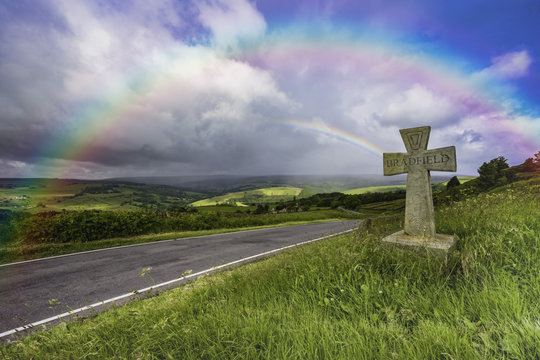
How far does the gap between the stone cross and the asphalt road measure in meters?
2.09

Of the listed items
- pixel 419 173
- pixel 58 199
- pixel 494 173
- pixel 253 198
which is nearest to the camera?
pixel 419 173

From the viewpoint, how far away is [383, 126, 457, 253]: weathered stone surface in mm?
4887

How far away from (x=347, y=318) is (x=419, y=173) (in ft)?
13.6

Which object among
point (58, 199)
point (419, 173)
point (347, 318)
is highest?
point (419, 173)

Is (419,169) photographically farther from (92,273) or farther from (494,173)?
(494,173)

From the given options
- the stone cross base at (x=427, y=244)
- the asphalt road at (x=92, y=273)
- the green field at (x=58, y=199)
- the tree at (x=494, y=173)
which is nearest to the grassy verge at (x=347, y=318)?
the stone cross base at (x=427, y=244)

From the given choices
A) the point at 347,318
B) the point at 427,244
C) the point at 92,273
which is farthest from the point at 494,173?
the point at 92,273

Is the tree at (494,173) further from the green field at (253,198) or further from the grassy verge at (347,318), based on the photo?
the green field at (253,198)

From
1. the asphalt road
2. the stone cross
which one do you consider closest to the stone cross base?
the stone cross

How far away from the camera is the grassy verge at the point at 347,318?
1822 millimetres

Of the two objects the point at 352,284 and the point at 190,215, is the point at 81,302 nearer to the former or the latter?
the point at 352,284

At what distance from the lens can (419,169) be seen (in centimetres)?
524

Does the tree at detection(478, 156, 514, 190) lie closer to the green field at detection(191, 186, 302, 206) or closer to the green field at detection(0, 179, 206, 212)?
the green field at detection(0, 179, 206, 212)

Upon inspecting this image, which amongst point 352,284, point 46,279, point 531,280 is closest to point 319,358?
point 352,284
